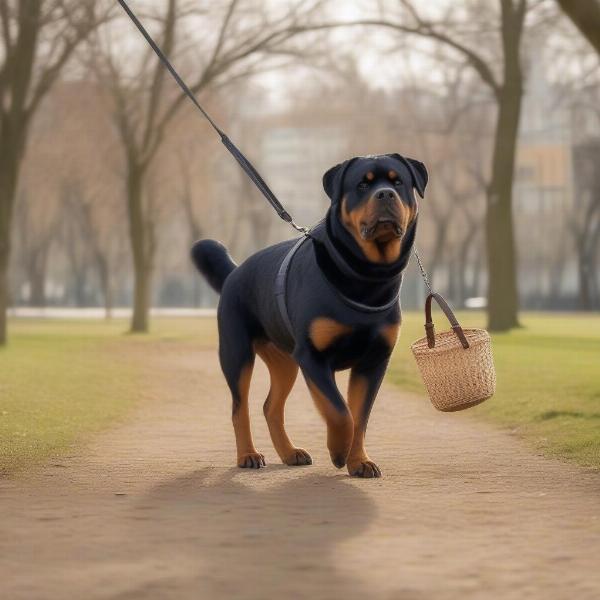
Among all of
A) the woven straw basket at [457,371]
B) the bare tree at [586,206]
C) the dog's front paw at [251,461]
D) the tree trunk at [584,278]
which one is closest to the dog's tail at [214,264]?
the dog's front paw at [251,461]

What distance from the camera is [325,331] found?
7.82 metres

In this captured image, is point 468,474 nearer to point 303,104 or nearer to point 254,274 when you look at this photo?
point 254,274

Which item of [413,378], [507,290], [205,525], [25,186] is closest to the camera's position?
[205,525]

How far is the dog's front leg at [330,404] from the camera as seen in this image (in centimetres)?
773

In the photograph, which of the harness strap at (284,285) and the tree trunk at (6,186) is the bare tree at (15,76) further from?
the harness strap at (284,285)

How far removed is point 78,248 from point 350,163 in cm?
6302

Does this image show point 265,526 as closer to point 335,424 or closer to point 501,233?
point 335,424

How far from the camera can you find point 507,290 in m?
29.8

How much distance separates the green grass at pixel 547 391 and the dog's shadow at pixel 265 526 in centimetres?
242

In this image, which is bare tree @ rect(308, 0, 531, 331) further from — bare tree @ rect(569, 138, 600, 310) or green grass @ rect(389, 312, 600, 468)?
bare tree @ rect(569, 138, 600, 310)

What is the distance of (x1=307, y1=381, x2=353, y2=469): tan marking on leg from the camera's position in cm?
773

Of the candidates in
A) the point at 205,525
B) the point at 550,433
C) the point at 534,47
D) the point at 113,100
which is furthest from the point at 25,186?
the point at 205,525

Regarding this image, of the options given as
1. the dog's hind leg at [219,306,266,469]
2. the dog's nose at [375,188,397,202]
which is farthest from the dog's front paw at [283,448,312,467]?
the dog's nose at [375,188,397,202]

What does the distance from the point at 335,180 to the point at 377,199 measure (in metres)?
0.53
